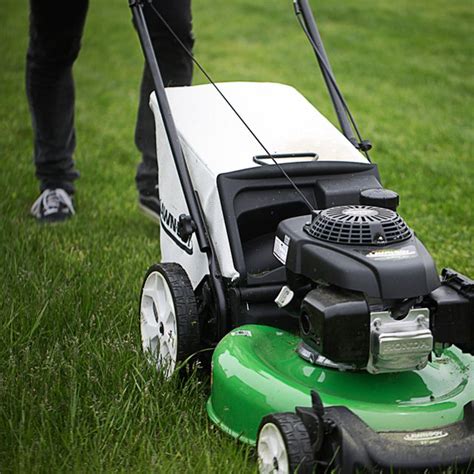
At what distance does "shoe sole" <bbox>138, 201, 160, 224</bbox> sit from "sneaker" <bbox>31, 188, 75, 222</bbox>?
286 mm

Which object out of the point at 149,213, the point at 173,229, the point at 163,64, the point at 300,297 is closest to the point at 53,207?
the point at 149,213

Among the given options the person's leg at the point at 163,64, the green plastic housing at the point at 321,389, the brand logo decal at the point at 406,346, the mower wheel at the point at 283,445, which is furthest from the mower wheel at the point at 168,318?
the person's leg at the point at 163,64

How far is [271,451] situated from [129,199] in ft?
8.23

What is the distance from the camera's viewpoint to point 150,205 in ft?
12.1

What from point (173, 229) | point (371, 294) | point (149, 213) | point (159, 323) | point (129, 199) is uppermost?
point (371, 294)

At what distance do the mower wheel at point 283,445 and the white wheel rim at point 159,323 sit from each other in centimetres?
47

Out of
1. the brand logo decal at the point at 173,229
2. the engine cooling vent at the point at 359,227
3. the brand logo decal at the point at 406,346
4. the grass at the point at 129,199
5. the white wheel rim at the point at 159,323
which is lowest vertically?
the grass at the point at 129,199

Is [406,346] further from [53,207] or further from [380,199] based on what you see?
[53,207]

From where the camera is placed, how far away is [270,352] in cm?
212

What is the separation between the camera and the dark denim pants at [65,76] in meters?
3.26

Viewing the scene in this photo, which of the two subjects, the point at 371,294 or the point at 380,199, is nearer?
the point at 371,294

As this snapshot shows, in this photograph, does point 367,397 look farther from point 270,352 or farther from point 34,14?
point 34,14

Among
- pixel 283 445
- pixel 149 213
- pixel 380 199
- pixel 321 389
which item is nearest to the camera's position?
pixel 283 445

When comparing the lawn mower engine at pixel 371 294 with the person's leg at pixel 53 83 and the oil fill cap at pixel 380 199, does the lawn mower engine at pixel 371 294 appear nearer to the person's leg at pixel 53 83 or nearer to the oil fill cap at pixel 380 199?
the oil fill cap at pixel 380 199
